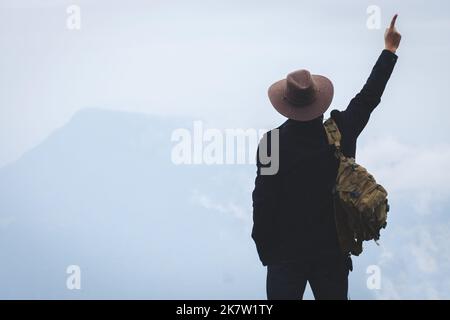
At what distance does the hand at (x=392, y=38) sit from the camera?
3.86 meters

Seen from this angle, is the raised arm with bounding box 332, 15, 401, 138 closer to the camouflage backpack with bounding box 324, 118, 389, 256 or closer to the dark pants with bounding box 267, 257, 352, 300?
the camouflage backpack with bounding box 324, 118, 389, 256

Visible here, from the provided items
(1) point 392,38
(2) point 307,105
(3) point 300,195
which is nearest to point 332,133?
(2) point 307,105

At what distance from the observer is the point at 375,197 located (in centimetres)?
362

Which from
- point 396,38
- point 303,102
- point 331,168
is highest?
point 396,38

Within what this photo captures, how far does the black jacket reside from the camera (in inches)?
143

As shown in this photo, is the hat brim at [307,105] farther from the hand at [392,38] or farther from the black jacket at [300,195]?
the hand at [392,38]

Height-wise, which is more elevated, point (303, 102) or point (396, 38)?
point (396, 38)

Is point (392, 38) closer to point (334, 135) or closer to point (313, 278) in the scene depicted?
A: point (334, 135)

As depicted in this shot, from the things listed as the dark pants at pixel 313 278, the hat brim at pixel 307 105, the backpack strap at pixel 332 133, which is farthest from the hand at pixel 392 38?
the dark pants at pixel 313 278

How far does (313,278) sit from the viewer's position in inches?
146
